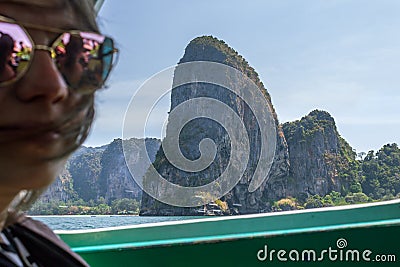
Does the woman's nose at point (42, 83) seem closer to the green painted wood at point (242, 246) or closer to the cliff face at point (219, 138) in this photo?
the green painted wood at point (242, 246)

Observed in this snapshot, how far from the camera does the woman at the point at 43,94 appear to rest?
1.03 ft

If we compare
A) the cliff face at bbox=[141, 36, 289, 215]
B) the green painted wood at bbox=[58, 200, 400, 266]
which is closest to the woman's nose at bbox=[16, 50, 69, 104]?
the green painted wood at bbox=[58, 200, 400, 266]

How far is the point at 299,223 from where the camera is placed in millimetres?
1530

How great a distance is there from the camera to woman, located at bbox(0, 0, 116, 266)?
1.03 feet

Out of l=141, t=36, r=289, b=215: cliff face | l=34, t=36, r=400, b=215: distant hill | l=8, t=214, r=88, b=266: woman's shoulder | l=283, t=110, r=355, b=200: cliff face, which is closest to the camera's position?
l=8, t=214, r=88, b=266: woman's shoulder

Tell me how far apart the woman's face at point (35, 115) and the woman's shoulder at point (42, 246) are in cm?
21

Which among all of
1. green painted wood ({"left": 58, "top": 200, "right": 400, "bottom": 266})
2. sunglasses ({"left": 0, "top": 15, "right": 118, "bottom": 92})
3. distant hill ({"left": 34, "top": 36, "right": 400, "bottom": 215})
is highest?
distant hill ({"left": 34, "top": 36, "right": 400, "bottom": 215})

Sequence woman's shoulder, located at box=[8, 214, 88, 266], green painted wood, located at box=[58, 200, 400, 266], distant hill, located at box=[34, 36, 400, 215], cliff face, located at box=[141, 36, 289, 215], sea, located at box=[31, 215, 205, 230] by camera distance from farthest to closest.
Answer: cliff face, located at box=[141, 36, 289, 215], distant hill, located at box=[34, 36, 400, 215], green painted wood, located at box=[58, 200, 400, 266], sea, located at box=[31, 215, 205, 230], woman's shoulder, located at box=[8, 214, 88, 266]

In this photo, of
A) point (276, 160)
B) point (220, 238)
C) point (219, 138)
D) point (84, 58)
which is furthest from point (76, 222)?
point (276, 160)

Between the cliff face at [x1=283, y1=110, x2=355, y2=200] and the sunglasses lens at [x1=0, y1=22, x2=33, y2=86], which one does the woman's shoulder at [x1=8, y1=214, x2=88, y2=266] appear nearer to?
the sunglasses lens at [x1=0, y1=22, x2=33, y2=86]

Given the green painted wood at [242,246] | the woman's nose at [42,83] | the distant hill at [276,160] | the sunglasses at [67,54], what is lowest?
the green painted wood at [242,246]

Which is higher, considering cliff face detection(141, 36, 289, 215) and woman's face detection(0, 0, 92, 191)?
cliff face detection(141, 36, 289, 215)

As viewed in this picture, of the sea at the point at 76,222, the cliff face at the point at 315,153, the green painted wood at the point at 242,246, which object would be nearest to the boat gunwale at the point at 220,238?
the green painted wood at the point at 242,246

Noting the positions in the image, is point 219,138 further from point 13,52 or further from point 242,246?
point 13,52
